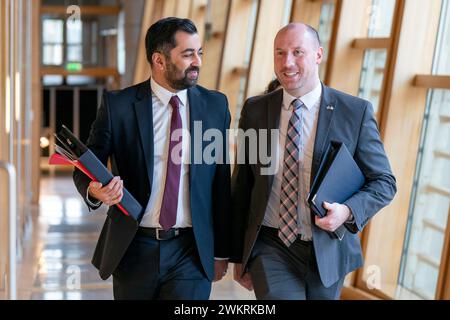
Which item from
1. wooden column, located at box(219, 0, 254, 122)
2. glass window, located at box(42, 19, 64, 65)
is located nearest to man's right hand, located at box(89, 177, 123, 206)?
wooden column, located at box(219, 0, 254, 122)

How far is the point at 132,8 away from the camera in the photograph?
14.9 meters

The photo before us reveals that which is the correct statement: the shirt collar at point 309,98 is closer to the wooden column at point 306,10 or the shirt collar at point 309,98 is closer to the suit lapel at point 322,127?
the suit lapel at point 322,127

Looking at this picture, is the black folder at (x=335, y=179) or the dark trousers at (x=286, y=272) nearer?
the black folder at (x=335, y=179)

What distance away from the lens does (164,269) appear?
3.47 meters

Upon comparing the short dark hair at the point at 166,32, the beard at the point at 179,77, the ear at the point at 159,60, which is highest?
the short dark hair at the point at 166,32

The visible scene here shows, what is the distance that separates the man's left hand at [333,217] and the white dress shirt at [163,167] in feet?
1.89

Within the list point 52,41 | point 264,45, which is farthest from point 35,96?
point 264,45

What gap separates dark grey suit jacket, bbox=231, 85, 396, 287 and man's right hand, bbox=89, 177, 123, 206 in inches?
23.9

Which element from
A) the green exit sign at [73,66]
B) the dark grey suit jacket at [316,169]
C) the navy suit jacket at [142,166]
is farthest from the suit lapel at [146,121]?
the green exit sign at [73,66]

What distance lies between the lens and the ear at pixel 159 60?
137 inches

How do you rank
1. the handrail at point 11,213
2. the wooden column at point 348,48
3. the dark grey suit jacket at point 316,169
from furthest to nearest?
the wooden column at point 348,48
the dark grey suit jacket at point 316,169
the handrail at point 11,213

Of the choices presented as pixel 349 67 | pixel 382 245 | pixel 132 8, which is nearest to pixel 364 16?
pixel 349 67
